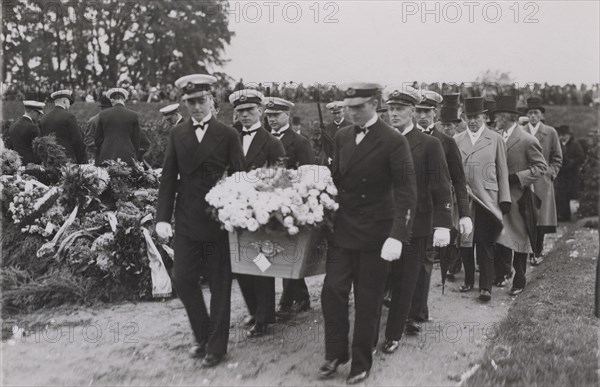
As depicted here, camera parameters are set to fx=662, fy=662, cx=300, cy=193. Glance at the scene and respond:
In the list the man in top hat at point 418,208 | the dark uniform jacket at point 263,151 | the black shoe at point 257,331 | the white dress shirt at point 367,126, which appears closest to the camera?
the white dress shirt at point 367,126

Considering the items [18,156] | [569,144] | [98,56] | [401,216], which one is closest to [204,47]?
[98,56]

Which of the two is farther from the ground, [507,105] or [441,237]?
[507,105]

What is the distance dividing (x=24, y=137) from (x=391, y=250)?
7318 millimetres

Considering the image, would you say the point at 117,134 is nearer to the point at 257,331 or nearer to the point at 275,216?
the point at 257,331

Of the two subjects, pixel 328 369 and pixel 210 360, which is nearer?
pixel 328 369

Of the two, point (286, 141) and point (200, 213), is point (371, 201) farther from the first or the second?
point (286, 141)

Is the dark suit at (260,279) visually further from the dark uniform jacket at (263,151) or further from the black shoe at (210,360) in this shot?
the black shoe at (210,360)

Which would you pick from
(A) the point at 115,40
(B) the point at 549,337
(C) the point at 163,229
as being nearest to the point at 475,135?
(B) the point at 549,337

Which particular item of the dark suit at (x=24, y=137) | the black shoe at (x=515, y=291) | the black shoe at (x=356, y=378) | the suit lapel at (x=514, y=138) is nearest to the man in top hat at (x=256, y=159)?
the black shoe at (x=356, y=378)

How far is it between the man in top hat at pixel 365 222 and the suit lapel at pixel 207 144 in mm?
1109

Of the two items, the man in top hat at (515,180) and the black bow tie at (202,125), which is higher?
the black bow tie at (202,125)

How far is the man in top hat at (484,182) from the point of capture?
7.66m

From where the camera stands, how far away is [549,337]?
5.50 meters

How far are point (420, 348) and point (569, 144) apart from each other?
12511 millimetres
